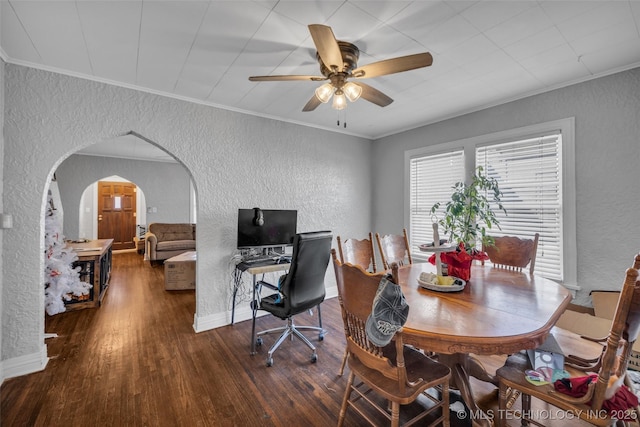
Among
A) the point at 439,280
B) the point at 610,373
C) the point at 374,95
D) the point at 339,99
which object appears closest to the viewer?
the point at 610,373

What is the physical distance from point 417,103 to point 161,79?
275 centimetres

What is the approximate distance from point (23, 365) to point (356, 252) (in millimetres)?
2945

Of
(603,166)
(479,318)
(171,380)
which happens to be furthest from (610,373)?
(171,380)

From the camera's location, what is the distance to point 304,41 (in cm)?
196

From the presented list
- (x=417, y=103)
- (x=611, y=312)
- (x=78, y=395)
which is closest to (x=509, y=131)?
(x=417, y=103)

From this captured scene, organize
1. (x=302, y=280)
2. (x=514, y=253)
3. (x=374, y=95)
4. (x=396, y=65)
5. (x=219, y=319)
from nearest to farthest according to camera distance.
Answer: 1. (x=396, y=65)
2. (x=374, y=95)
3. (x=302, y=280)
4. (x=514, y=253)
5. (x=219, y=319)

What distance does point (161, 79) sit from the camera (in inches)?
101

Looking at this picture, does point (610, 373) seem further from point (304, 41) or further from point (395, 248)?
point (304, 41)

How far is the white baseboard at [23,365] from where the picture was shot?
2117 millimetres

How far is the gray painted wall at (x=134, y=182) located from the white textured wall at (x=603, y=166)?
7860 millimetres

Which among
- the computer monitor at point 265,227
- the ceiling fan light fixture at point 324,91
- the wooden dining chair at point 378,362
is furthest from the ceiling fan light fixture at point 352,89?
the computer monitor at point 265,227

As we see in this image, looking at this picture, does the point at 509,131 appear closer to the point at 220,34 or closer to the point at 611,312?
the point at 611,312

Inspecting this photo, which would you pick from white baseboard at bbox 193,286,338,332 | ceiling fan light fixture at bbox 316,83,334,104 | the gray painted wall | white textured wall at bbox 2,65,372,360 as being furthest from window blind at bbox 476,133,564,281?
the gray painted wall

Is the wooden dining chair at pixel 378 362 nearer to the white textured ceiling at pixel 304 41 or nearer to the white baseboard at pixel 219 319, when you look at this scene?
the white textured ceiling at pixel 304 41
